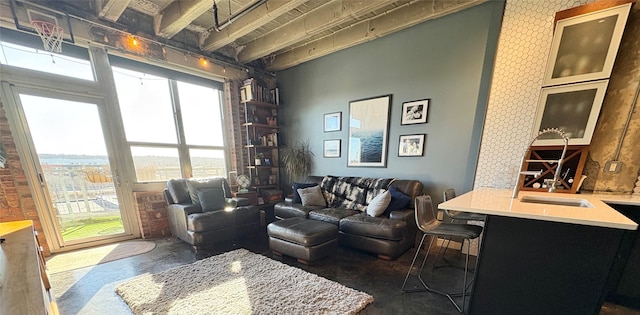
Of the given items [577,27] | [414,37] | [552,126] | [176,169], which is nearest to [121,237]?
[176,169]

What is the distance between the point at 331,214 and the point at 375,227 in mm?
694

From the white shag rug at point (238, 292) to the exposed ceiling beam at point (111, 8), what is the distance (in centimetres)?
310

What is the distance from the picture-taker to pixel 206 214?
269 centimetres

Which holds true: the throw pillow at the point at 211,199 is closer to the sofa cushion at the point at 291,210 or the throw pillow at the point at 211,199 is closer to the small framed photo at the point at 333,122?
the sofa cushion at the point at 291,210

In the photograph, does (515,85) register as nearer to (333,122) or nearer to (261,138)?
(333,122)

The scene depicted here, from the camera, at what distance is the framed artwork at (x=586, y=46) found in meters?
1.65

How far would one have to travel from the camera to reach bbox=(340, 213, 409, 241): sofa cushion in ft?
7.63

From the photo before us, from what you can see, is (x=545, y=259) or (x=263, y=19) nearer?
(x=545, y=259)

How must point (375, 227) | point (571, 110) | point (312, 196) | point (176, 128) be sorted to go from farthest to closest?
1. point (176, 128)
2. point (312, 196)
3. point (375, 227)
4. point (571, 110)

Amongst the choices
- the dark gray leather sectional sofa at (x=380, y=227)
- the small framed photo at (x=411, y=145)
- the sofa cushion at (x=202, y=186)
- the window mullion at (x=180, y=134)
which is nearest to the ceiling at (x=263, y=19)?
the window mullion at (x=180, y=134)

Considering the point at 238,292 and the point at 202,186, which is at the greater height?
the point at 202,186

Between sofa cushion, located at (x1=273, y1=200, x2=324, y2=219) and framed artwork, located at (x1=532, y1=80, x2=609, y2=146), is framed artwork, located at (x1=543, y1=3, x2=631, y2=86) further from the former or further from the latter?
sofa cushion, located at (x1=273, y1=200, x2=324, y2=219)

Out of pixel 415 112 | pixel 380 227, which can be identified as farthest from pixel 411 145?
pixel 380 227

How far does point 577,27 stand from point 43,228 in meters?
6.07
